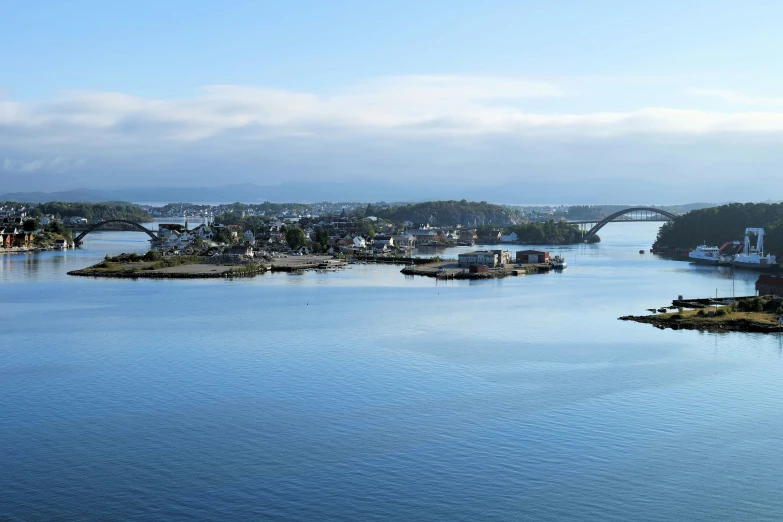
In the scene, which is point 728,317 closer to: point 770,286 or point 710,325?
point 710,325

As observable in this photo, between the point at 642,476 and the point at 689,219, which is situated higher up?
the point at 689,219

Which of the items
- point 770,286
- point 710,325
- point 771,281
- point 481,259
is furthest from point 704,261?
point 710,325

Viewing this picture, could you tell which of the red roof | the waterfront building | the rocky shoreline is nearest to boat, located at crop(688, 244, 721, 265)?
the waterfront building

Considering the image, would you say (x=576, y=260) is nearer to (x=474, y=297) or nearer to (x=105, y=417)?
(x=474, y=297)

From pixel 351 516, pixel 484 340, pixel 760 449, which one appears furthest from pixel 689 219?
pixel 351 516

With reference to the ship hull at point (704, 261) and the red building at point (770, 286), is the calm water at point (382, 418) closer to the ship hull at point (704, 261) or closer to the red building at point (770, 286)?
the red building at point (770, 286)

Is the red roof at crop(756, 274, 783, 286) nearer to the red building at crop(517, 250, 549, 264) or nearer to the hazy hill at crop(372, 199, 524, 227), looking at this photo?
the red building at crop(517, 250, 549, 264)
